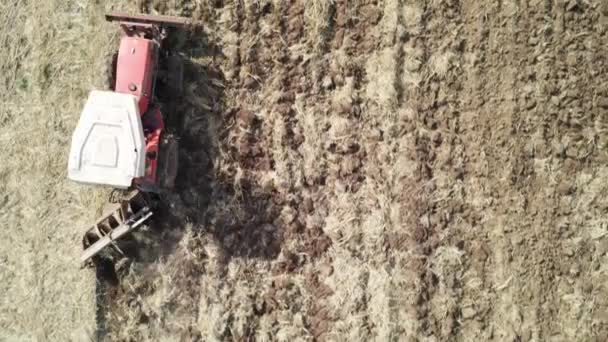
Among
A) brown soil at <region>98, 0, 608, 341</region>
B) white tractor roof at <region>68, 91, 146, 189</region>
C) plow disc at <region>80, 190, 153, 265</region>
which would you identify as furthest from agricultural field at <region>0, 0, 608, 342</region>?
white tractor roof at <region>68, 91, 146, 189</region>

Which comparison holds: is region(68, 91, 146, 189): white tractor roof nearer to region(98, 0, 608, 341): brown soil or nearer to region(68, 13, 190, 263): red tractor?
region(68, 13, 190, 263): red tractor

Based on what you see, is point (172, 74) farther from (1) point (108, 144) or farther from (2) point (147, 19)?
(1) point (108, 144)

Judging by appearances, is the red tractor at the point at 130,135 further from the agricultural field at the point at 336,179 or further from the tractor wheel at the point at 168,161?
the agricultural field at the point at 336,179

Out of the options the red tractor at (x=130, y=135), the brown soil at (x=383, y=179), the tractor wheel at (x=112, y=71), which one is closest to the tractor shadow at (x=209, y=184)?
the brown soil at (x=383, y=179)

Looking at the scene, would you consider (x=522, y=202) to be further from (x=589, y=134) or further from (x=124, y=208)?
(x=124, y=208)

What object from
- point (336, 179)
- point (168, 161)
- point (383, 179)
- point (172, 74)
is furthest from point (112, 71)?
point (383, 179)

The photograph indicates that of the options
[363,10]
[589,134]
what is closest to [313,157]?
[363,10]
